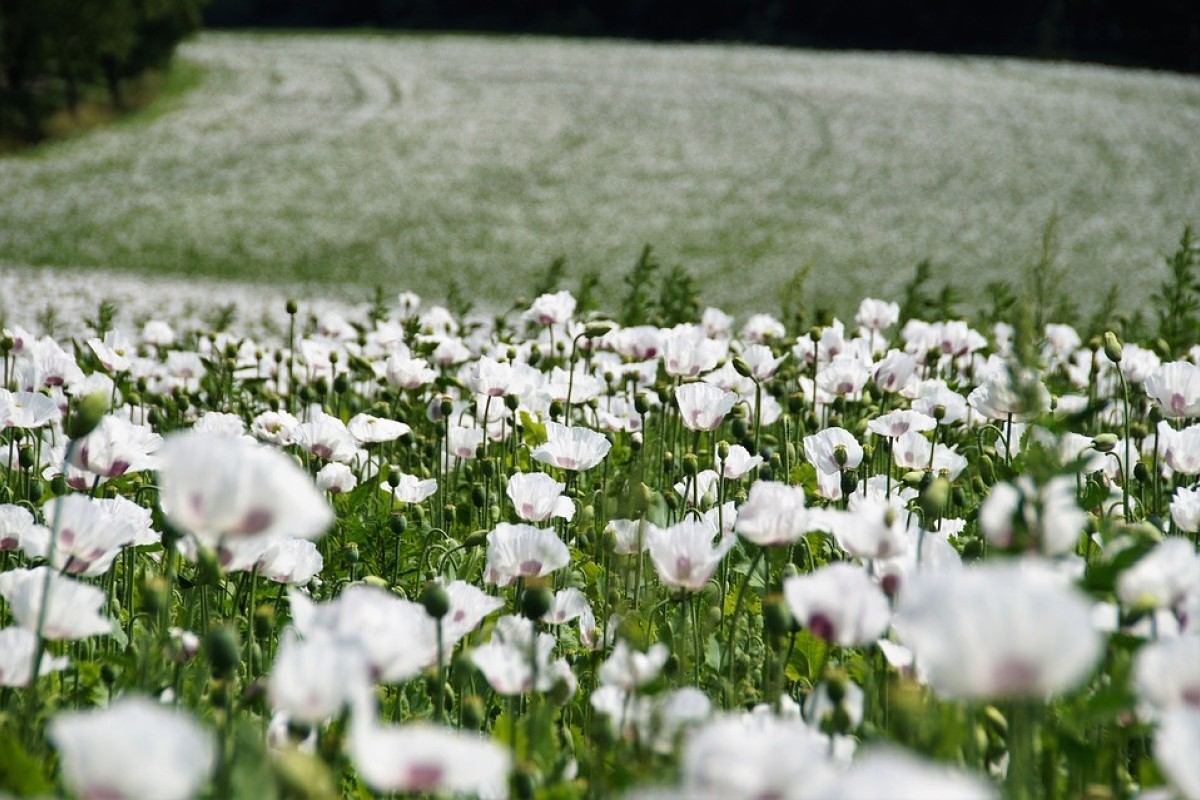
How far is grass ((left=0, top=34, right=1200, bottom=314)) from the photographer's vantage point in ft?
66.6

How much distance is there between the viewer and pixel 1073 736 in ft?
5.18

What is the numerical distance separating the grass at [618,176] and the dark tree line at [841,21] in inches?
535

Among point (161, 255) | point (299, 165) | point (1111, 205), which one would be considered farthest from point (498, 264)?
point (1111, 205)

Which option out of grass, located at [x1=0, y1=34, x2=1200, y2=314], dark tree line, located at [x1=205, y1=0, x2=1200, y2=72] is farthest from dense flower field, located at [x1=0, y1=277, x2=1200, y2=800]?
dark tree line, located at [x1=205, y1=0, x2=1200, y2=72]

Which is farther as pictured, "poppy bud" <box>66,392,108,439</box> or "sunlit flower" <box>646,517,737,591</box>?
"sunlit flower" <box>646,517,737,591</box>

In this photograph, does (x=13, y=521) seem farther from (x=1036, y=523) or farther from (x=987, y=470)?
(x=987, y=470)

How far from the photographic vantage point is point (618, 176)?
26.3m

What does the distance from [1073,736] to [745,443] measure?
75.6 inches

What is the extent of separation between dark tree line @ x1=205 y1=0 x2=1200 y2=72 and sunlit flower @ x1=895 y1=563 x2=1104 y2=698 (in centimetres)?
5365

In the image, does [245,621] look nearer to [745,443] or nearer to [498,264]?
[745,443]

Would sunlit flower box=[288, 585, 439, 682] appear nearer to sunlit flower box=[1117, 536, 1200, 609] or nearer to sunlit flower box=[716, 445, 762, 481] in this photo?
sunlit flower box=[1117, 536, 1200, 609]

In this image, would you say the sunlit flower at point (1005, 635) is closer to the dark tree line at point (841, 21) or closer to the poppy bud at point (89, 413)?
the poppy bud at point (89, 413)

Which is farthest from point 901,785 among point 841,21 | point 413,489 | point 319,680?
point 841,21

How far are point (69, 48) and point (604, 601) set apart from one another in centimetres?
3349
